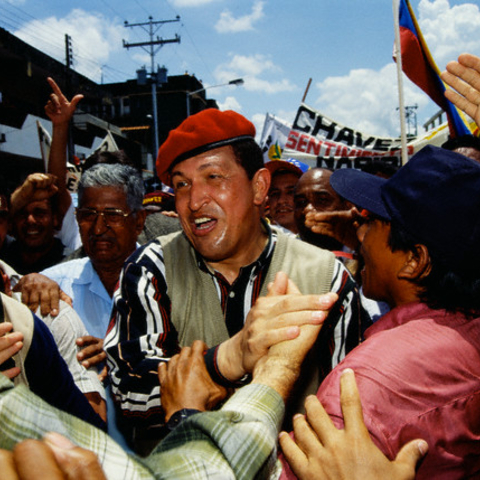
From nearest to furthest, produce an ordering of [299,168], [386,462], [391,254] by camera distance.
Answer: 1. [386,462]
2. [391,254]
3. [299,168]

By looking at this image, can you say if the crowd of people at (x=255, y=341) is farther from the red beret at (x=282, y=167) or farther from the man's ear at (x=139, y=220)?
the red beret at (x=282, y=167)

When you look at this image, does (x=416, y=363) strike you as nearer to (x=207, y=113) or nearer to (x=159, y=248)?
(x=159, y=248)

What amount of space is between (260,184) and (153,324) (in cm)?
94

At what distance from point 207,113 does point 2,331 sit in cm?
125

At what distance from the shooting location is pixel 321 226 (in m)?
3.25

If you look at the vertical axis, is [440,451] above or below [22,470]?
below

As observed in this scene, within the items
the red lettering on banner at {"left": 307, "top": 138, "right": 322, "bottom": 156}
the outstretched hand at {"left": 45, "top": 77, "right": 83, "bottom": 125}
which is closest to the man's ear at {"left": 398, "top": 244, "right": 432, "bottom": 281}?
the outstretched hand at {"left": 45, "top": 77, "right": 83, "bottom": 125}

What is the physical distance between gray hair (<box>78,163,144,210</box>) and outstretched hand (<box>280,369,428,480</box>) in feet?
7.79

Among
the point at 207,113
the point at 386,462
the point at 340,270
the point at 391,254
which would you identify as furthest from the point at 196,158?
the point at 386,462

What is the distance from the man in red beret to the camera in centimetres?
178

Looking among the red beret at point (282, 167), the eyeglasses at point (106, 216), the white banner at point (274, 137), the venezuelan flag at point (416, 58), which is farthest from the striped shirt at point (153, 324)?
the white banner at point (274, 137)

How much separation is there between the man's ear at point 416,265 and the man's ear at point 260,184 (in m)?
0.91

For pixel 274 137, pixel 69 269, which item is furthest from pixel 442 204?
pixel 274 137

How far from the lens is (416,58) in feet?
15.2
